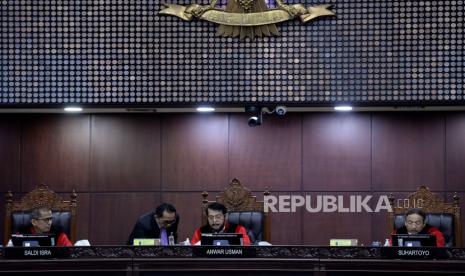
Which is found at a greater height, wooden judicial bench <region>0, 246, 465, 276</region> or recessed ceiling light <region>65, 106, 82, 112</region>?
recessed ceiling light <region>65, 106, 82, 112</region>

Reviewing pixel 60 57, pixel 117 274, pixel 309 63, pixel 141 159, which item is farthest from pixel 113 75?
pixel 117 274

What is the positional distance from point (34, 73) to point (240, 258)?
13.9 feet

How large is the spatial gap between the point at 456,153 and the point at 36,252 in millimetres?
5354

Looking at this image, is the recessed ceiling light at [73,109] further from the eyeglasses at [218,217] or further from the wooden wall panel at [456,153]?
the wooden wall panel at [456,153]

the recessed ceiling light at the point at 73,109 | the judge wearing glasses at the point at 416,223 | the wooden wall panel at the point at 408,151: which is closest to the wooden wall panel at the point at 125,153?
the recessed ceiling light at the point at 73,109

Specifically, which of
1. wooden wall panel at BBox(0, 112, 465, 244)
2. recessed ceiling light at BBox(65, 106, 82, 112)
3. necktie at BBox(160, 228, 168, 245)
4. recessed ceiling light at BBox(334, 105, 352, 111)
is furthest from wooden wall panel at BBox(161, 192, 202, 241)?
necktie at BBox(160, 228, 168, 245)

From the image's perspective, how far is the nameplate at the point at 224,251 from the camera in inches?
216

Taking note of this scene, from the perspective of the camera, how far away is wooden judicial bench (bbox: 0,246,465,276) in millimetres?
5297

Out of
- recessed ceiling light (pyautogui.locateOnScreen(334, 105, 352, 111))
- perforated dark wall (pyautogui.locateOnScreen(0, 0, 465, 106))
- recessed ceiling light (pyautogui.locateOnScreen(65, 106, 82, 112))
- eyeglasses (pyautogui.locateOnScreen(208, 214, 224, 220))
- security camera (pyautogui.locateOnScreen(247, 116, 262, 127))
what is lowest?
eyeglasses (pyautogui.locateOnScreen(208, 214, 224, 220))

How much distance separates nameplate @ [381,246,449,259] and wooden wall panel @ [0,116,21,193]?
542 centimetres

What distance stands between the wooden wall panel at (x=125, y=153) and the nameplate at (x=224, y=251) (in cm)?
410

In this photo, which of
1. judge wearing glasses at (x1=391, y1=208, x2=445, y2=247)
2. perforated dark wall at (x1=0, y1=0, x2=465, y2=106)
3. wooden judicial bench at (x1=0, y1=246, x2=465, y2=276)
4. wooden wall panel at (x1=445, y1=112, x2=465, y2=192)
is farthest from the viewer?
wooden wall panel at (x1=445, y1=112, x2=465, y2=192)

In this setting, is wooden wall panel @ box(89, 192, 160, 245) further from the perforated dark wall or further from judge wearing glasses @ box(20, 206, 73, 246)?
judge wearing glasses @ box(20, 206, 73, 246)

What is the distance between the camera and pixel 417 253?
17.7 feet
